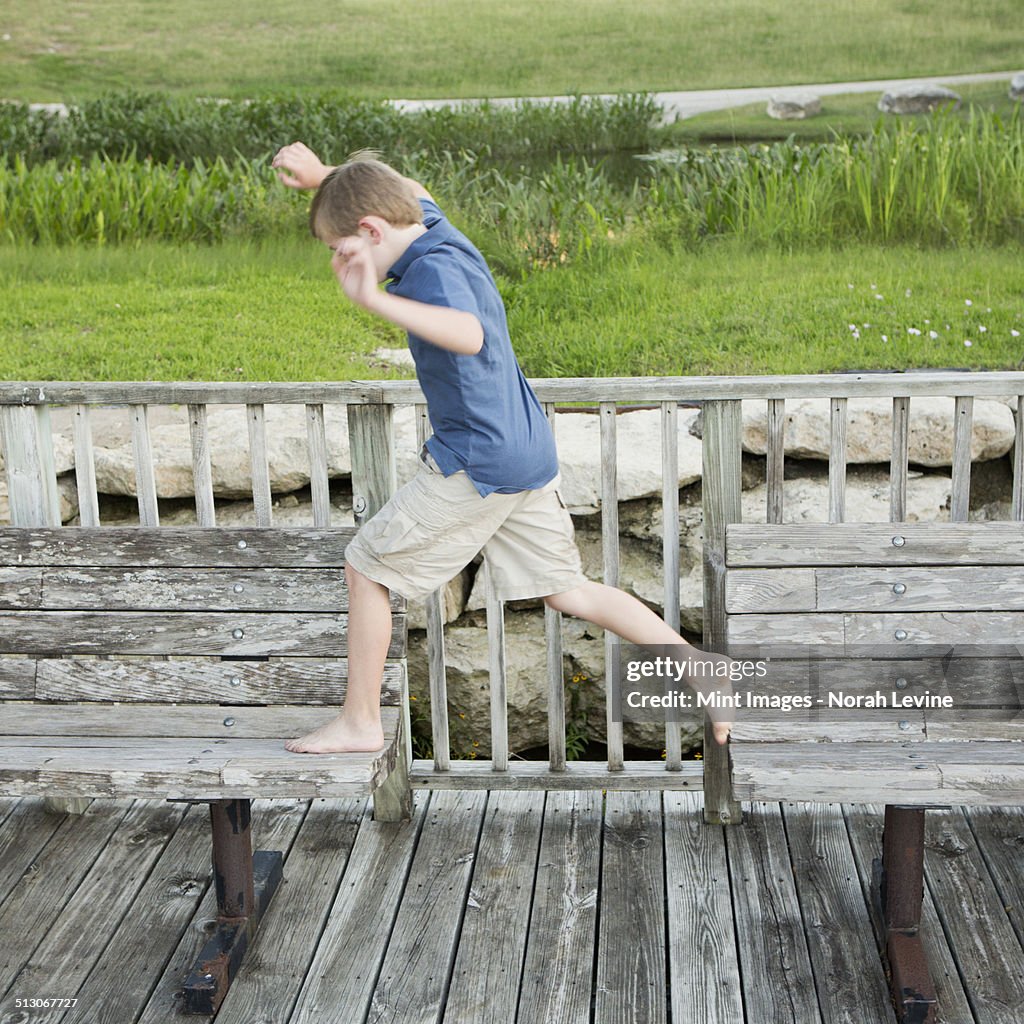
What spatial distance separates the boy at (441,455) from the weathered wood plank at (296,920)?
0.52 meters

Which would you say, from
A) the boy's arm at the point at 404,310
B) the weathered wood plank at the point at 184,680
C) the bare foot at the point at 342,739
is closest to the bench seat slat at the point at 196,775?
the bare foot at the point at 342,739

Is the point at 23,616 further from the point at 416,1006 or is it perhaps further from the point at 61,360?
the point at 61,360

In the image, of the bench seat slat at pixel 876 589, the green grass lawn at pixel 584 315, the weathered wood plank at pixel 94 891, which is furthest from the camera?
the green grass lawn at pixel 584 315

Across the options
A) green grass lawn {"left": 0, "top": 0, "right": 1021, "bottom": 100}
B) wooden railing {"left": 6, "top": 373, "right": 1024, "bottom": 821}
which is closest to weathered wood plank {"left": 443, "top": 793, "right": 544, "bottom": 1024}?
wooden railing {"left": 6, "top": 373, "right": 1024, "bottom": 821}

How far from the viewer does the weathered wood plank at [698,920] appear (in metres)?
2.60

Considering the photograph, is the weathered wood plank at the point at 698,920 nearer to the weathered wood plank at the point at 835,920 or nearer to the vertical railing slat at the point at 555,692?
the weathered wood plank at the point at 835,920

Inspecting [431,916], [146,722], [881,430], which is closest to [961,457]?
[881,430]

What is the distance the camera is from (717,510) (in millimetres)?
3090

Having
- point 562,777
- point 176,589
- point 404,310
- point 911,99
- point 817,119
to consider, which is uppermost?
point 911,99

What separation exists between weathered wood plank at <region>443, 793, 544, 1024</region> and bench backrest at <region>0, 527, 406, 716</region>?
591 millimetres

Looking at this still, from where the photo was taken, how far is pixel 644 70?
9625 mm

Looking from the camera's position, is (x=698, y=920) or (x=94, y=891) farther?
(x=94, y=891)

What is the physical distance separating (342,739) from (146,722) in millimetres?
509

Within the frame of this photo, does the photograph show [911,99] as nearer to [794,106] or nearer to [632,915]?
[794,106]
